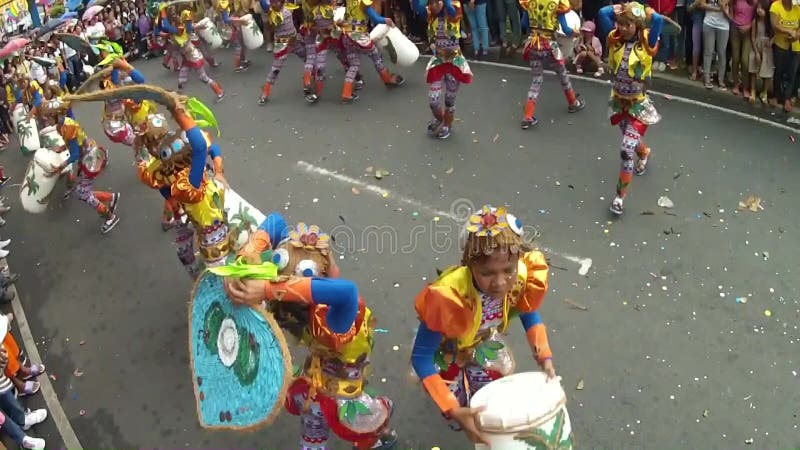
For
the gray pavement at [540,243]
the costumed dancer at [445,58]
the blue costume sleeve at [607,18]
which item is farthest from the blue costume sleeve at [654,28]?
the costumed dancer at [445,58]

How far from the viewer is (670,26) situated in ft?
23.5

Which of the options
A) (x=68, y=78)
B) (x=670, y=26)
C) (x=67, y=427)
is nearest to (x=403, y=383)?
(x=67, y=427)

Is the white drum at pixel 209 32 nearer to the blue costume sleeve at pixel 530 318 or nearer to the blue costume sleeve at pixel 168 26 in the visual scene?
the blue costume sleeve at pixel 168 26

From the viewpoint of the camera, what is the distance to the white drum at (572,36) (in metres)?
8.12

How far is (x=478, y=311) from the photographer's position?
3.83 meters

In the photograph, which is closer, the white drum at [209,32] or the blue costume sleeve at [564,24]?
the blue costume sleeve at [564,24]

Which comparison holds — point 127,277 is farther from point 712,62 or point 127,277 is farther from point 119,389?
point 712,62

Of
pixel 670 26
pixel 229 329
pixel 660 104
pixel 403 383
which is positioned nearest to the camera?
pixel 229 329

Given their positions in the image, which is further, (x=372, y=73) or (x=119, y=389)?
(x=372, y=73)

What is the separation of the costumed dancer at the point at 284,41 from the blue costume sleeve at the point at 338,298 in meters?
7.17

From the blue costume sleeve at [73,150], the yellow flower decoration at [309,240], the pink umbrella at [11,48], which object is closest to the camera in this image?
the yellow flower decoration at [309,240]

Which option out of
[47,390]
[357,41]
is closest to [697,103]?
[357,41]

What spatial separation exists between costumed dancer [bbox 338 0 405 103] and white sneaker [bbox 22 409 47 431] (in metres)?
5.98

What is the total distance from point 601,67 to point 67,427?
810 cm
